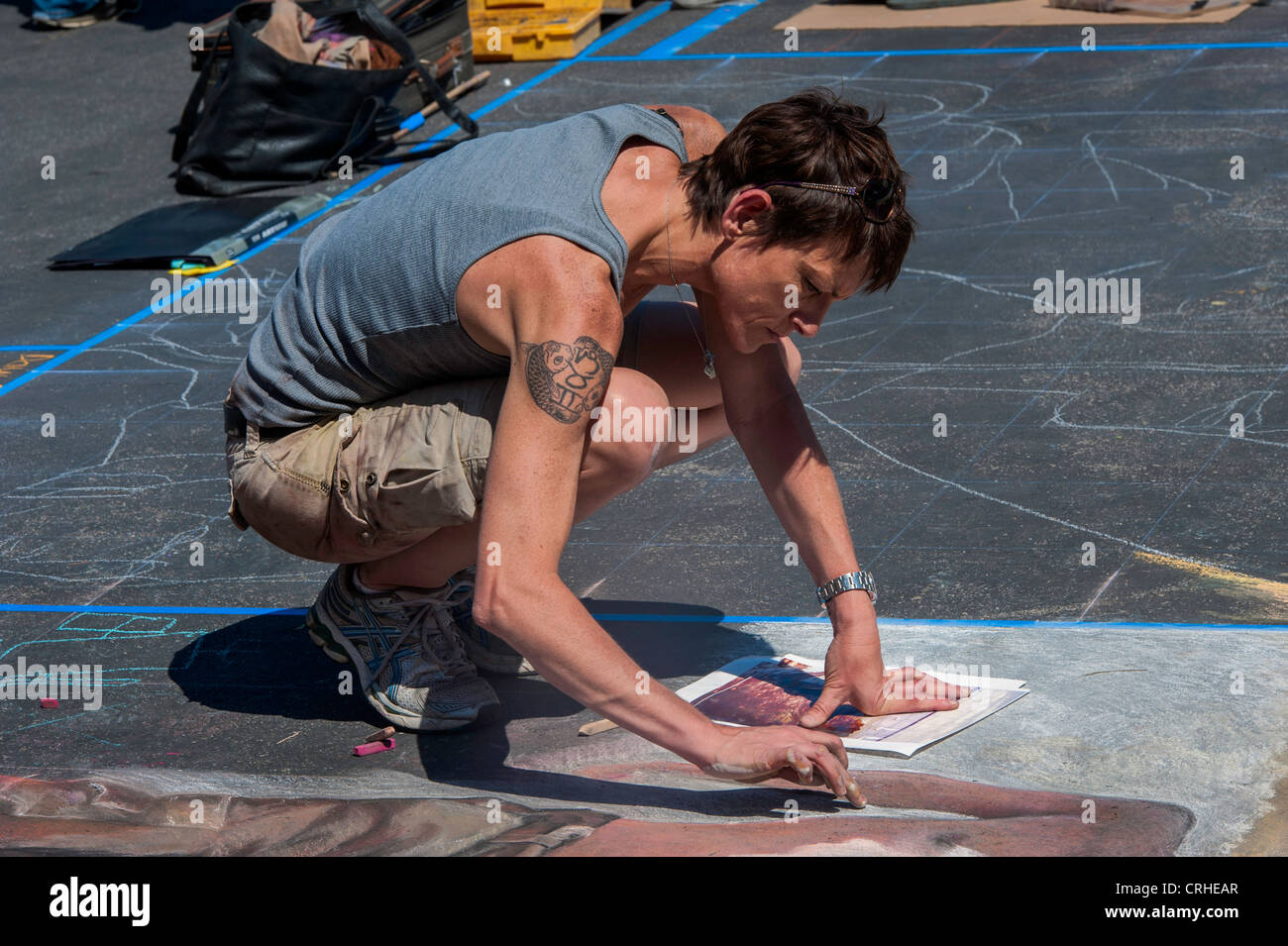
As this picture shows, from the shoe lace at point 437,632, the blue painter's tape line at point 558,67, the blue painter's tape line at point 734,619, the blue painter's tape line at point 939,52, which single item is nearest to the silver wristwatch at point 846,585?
the blue painter's tape line at point 734,619

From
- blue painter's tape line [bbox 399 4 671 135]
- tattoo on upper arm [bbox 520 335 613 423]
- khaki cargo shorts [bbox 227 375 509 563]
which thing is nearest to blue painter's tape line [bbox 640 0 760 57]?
blue painter's tape line [bbox 399 4 671 135]

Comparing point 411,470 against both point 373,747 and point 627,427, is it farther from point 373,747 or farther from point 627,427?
point 373,747

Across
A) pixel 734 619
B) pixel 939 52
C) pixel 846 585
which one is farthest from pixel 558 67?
pixel 846 585

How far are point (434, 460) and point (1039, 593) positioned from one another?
1294mm

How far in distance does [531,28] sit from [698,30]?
0.99 meters

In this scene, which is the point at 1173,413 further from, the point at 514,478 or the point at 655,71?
the point at 655,71

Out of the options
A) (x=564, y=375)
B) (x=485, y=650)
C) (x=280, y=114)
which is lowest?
(x=485, y=650)

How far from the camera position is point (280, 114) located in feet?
21.4

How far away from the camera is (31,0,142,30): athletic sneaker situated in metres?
9.96

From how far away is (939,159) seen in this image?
19.6 ft

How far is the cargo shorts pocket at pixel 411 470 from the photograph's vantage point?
2445 millimetres

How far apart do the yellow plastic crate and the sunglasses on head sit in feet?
21.0

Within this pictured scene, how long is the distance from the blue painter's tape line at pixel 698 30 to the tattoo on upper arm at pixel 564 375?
20.8ft
